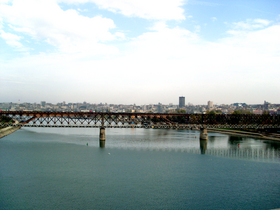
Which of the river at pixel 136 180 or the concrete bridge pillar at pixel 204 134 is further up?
the concrete bridge pillar at pixel 204 134

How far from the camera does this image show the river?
26.3 meters

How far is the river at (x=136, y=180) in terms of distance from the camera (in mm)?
26328

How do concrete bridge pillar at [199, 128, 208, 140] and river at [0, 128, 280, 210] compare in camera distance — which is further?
concrete bridge pillar at [199, 128, 208, 140]

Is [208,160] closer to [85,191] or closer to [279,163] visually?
[279,163]

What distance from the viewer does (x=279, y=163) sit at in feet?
144

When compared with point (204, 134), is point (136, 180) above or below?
below

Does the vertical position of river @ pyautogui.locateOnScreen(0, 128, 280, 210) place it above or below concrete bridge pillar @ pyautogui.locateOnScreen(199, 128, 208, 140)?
below

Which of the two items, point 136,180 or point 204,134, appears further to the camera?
point 204,134

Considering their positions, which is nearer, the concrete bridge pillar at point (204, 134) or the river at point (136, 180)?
the river at point (136, 180)

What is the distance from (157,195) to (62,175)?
13294mm

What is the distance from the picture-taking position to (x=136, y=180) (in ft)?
109

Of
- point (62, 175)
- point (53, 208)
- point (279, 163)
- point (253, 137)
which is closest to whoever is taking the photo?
point (53, 208)

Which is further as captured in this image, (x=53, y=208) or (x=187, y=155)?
(x=187, y=155)

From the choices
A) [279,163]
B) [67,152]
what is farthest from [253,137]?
[67,152]
